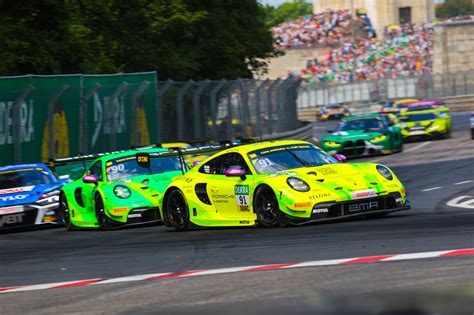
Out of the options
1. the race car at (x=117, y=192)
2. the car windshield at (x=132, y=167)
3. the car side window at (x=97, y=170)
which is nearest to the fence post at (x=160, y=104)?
the race car at (x=117, y=192)

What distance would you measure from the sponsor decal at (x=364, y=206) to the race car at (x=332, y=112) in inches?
2321

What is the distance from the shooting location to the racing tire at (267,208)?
13453 mm

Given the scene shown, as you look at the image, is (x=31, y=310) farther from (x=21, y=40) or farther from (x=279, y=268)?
(x=21, y=40)

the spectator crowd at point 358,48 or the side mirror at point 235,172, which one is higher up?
the spectator crowd at point 358,48

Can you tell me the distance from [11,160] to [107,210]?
6.22 metres

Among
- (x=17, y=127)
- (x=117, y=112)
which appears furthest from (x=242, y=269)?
(x=117, y=112)

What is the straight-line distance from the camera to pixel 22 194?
17.8 meters

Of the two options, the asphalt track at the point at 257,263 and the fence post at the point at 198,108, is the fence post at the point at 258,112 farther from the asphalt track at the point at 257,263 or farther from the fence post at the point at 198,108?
the asphalt track at the point at 257,263

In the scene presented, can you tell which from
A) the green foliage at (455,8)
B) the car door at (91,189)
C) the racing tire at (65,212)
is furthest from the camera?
the green foliage at (455,8)

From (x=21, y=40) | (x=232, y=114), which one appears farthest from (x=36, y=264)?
(x=232, y=114)

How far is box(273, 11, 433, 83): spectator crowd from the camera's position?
300 ft

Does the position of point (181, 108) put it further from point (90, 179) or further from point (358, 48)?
point (358, 48)

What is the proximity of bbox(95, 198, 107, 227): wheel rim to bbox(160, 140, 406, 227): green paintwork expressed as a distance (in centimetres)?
147

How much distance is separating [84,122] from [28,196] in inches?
260
